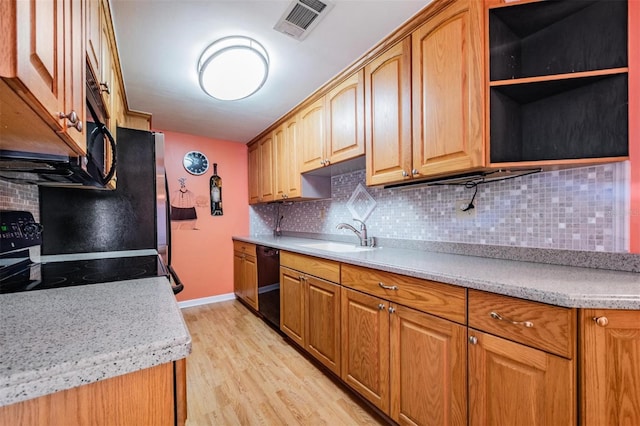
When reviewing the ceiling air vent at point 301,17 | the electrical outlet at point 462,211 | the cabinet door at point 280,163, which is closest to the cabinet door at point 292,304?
the cabinet door at point 280,163

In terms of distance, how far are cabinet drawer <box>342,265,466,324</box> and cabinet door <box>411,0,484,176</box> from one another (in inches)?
22.7

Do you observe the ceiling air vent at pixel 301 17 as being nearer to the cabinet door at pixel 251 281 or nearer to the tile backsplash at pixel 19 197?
the tile backsplash at pixel 19 197

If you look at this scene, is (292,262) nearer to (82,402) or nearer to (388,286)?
(388,286)

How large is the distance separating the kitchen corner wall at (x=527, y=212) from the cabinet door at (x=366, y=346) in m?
0.65

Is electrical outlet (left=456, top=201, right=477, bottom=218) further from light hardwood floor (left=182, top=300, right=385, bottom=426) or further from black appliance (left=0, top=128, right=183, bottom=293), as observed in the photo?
black appliance (left=0, top=128, right=183, bottom=293)

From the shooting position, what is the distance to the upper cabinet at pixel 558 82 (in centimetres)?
115

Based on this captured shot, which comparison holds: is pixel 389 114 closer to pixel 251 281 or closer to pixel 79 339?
pixel 79 339

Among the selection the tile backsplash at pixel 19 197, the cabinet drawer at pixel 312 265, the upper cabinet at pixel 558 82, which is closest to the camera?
the upper cabinet at pixel 558 82

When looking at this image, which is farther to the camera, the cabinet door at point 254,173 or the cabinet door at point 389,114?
the cabinet door at point 254,173

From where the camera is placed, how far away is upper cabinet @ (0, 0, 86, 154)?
450 mm

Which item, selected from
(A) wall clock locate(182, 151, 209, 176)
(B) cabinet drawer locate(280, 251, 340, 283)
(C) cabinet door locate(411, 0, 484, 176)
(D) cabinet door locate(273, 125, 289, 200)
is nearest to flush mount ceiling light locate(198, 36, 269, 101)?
(D) cabinet door locate(273, 125, 289, 200)

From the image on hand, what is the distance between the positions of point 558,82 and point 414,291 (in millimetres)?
1104

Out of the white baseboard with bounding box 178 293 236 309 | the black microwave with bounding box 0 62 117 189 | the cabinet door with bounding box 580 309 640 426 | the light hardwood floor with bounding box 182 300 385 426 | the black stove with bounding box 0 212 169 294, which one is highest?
the black microwave with bounding box 0 62 117 189

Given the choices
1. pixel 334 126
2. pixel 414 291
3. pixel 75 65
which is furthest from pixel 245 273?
pixel 75 65
